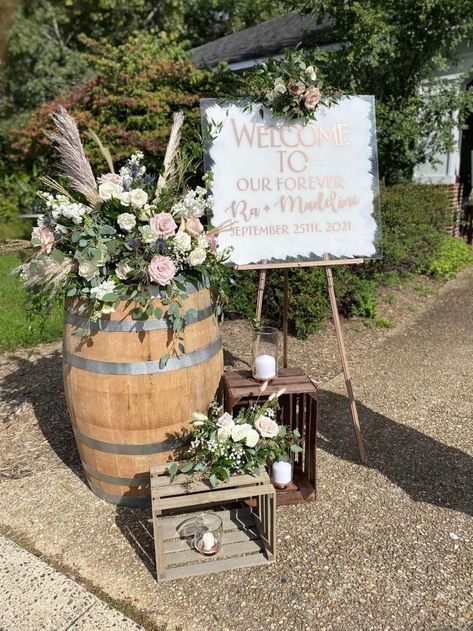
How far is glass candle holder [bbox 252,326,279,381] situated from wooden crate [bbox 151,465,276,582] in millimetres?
499

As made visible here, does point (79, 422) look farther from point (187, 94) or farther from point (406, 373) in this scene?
point (187, 94)

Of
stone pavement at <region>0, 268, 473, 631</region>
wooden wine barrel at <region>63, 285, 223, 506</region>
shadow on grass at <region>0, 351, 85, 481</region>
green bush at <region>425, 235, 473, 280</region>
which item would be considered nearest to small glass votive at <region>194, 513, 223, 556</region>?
stone pavement at <region>0, 268, 473, 631</region>

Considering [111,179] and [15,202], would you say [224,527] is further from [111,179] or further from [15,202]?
[15,202]

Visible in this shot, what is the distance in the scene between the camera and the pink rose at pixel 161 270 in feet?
7.30

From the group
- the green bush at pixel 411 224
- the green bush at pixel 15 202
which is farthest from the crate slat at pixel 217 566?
the green bush at pixel 15 202

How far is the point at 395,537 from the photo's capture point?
241 cm

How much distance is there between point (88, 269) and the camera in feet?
7.37

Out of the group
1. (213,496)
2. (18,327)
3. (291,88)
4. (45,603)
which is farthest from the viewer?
(18,327)

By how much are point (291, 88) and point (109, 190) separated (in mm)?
1158

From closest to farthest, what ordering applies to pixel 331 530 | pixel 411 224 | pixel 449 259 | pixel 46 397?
pixel 331 530, pixel 46 397, pixel 411 224, pixel 449 259

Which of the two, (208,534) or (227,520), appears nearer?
(208,534)

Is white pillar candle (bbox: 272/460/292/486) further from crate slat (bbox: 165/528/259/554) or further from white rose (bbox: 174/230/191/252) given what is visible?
white rose (bbox: 174/230/191/252)

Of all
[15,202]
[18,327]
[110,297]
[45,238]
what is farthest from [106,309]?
[15,202]

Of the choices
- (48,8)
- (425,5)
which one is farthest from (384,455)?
(48,8)
